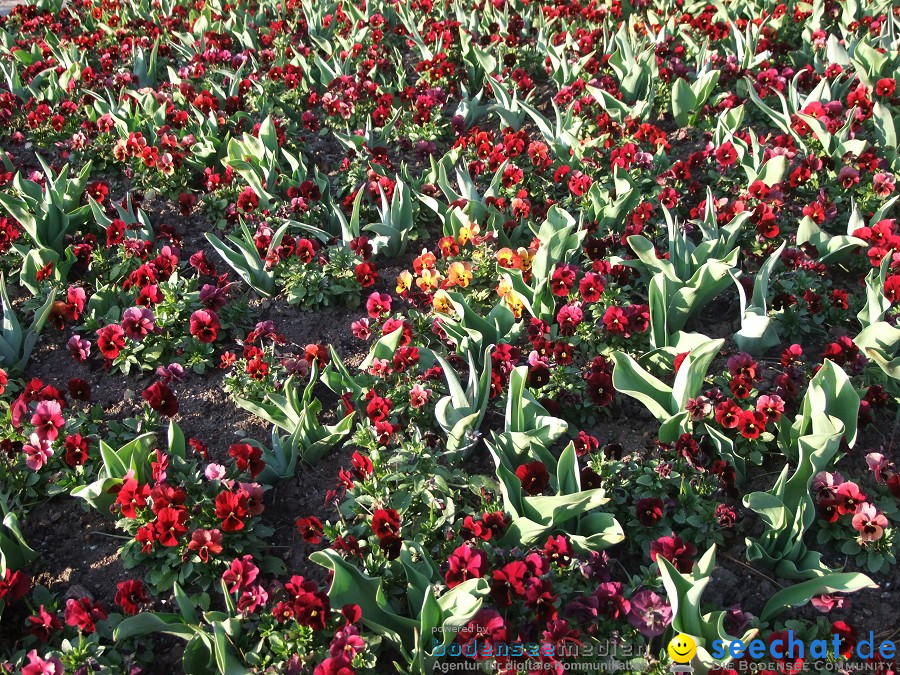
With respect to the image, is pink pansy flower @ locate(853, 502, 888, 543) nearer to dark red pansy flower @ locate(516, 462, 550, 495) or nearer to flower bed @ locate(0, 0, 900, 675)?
flower bed @ locate(0, 0, 900, 675)

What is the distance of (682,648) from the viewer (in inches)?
87.6

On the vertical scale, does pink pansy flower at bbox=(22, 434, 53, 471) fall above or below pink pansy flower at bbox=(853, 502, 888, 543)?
below

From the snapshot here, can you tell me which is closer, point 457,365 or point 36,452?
point 36,452

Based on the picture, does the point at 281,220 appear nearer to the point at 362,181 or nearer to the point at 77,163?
the point at 362,181

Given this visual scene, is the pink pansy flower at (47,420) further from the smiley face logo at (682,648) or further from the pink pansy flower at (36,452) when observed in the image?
the smiley face logo at (682,648)

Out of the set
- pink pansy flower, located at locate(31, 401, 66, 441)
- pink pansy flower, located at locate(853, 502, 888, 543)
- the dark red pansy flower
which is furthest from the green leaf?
pink pansy flower, located at locate(31, 401, 66, 441)

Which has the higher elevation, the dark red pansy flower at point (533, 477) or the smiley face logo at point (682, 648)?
the dark red pansy flower at point (533, 477)

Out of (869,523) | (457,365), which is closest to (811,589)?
(869,523)

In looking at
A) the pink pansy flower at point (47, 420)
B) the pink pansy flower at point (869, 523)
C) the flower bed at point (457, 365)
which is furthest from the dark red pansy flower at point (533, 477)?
the pink pansy flower at point (47, 420)

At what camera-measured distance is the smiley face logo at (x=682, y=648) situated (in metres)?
2.21

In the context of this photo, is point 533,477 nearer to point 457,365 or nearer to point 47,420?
point 457,365

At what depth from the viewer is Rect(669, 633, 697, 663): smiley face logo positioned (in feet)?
7.26

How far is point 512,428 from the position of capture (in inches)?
113

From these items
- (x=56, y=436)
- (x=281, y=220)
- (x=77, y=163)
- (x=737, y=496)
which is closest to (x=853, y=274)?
(x=737, y=496)
